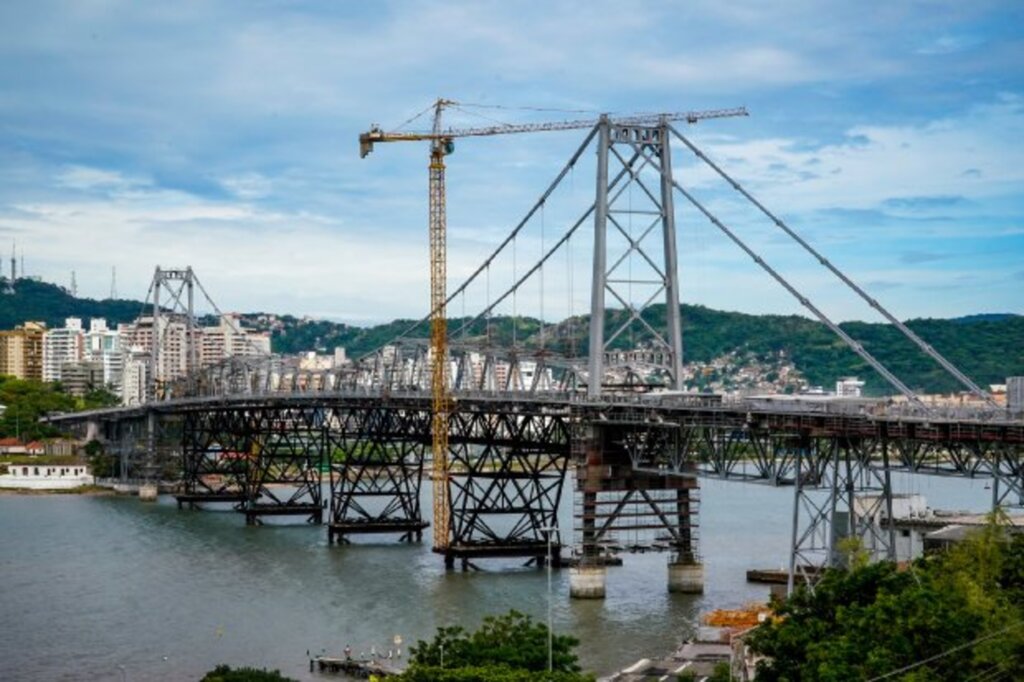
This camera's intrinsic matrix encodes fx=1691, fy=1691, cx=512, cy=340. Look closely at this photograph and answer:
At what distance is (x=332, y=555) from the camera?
276 feet

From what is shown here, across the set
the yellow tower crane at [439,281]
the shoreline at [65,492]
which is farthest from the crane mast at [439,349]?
the shoreline at [65,492]

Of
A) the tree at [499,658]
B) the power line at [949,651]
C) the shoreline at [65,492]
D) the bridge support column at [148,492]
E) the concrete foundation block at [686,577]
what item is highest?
the power line at [949,651]

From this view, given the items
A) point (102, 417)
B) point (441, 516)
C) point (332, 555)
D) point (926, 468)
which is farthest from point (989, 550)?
point (102, 417)

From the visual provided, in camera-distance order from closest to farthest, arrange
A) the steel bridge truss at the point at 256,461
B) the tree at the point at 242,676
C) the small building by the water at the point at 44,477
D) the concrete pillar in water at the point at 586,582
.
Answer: the tree at the point at 242,676, the concrete pillar in water at the point at 586,582, the steel bridge truss at the point at 256,461, the small building by the water at the point at 44,477

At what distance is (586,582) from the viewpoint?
212ft

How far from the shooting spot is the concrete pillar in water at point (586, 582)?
2534 inches

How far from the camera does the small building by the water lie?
144250 mm

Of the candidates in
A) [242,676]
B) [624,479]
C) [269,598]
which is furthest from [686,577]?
[242,676]

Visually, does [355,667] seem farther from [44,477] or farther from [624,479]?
[44,477]

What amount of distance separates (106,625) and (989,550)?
3321cm

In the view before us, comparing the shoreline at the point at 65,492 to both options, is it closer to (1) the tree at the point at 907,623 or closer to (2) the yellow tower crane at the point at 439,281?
(2) the yellow tower crane at the point at 439,281

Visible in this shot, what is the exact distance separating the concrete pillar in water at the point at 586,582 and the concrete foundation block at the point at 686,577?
3342 mm

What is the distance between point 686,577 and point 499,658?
26209 mm

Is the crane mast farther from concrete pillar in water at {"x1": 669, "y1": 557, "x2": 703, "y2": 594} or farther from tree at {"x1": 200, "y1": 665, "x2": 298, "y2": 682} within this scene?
tree at {"x1": 200, "y1": 665, "x2": 298, "y2": 682}
